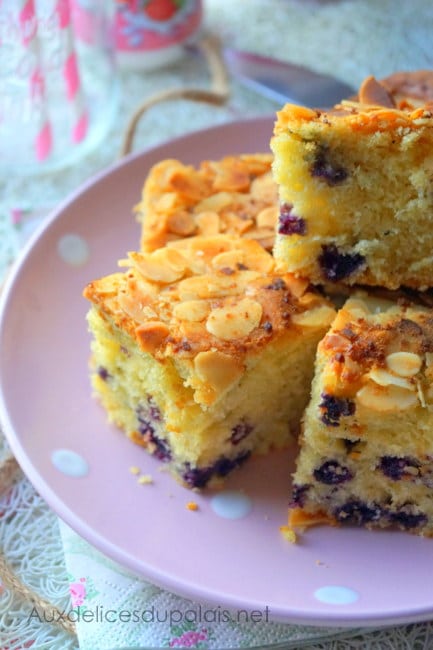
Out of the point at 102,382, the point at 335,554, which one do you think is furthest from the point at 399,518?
the point at 102,382

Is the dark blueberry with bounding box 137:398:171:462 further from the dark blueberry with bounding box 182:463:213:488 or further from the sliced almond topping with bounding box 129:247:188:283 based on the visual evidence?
the sliced almond topping with bounding box 129:247:188:283

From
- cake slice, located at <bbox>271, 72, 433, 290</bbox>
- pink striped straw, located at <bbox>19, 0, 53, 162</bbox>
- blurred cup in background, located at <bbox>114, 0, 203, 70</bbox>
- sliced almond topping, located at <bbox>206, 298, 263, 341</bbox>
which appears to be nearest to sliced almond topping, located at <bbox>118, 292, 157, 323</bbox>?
sliced almond topping, located at <bbox>206, 298, 263, 341</bbox>

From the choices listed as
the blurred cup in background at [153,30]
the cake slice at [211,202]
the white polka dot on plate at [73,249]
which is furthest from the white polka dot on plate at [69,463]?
the blurred cup in background at [153,30]

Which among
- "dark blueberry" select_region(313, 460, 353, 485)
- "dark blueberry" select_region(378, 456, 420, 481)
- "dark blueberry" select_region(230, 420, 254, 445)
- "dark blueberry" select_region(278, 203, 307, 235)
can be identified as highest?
"dark blueberry" select_region(278, 203, 307, 235)

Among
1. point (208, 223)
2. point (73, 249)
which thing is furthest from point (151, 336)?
point (73, 249)

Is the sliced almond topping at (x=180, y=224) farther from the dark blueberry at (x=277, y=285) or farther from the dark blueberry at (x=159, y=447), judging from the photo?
the dark blueberry at (x=159, y=447)

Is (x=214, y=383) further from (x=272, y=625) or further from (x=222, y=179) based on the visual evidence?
(x=222, y=179)
